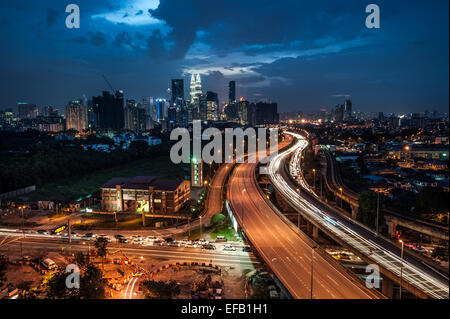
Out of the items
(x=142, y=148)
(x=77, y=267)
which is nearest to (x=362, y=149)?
(x=142, y=148)

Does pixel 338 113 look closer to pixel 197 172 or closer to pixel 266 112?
pixel 266 112

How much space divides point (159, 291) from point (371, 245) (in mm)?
5013

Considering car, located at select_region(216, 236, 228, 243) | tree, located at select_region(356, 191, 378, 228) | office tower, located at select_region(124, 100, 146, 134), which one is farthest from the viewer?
office tower, located at select_region(124, 100, 146, 134)

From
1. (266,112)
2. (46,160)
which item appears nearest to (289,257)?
(46,160)

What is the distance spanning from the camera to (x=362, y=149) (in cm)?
3219

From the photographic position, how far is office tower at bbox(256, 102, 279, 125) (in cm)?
6769

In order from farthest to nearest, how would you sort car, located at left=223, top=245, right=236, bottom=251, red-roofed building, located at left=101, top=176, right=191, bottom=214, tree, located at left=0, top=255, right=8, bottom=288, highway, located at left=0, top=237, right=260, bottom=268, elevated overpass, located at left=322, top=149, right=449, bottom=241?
red-roofed building, located at left=101, top=176, right=191, bottom=214, car, located at left=223, top=245, right=236, bottom=251, highway, located at left=0, top=237, right=260, bottom=268, elevated overpass, located at left=322, top=149, right=449, bottom=241, tree, located at left=0, top=255, right=8, bottom=288

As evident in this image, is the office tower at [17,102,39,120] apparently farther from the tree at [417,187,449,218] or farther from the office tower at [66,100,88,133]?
the tree at [417,187,449,218]

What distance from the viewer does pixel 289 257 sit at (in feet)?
23.0

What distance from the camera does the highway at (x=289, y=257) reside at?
5621 mm

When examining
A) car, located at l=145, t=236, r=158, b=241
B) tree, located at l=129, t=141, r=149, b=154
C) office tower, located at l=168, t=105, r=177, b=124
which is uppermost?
office tower, located at l=168, t=105, r=177, b=124

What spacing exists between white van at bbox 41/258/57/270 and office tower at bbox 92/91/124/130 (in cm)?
5620

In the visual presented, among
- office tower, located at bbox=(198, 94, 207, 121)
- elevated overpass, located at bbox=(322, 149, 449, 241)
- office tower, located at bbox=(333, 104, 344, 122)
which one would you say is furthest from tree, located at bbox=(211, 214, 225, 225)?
office tower, located at bbox=(333, 104, 344, 122)
